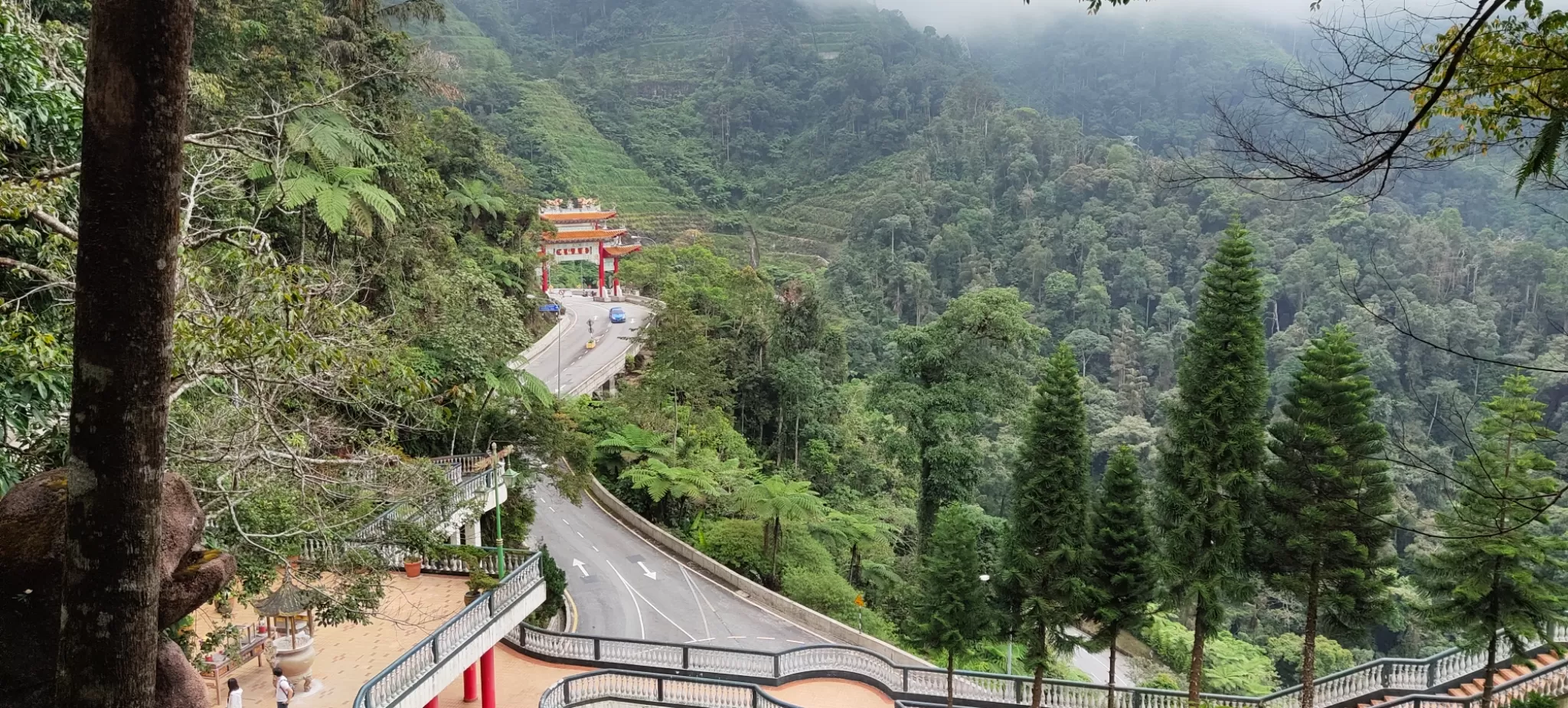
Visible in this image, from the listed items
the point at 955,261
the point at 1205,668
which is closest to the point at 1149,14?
the point at 955,261

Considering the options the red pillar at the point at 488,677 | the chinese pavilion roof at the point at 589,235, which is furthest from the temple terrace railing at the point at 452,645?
the chinese pavilion roof at the point at 589,235

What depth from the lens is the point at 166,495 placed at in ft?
12.0

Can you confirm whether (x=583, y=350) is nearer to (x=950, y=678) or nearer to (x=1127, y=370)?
(x=950, y=678)

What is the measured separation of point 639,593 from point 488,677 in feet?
21.2

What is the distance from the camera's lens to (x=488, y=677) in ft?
35.1

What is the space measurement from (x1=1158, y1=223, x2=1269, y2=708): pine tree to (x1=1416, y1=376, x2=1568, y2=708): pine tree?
215 cm

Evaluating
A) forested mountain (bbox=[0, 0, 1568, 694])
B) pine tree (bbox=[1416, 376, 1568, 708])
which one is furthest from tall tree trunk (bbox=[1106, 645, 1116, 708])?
pine tree (bbox=[1416, 376, 1568, 708])

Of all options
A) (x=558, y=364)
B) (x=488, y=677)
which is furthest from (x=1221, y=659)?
(x=558, y=364)

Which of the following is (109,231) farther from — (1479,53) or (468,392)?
(1479,53)

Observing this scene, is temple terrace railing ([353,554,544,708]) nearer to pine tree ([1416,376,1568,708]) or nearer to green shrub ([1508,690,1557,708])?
green shrub ([1508,690,1557,708])

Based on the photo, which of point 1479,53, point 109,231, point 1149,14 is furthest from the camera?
point 1149,14

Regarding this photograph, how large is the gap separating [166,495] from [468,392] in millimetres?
2568

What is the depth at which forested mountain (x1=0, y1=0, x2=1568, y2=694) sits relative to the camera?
6543 mm

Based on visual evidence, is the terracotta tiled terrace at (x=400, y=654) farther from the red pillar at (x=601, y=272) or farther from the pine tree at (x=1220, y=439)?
the red pillar at (x=601, y=272)
